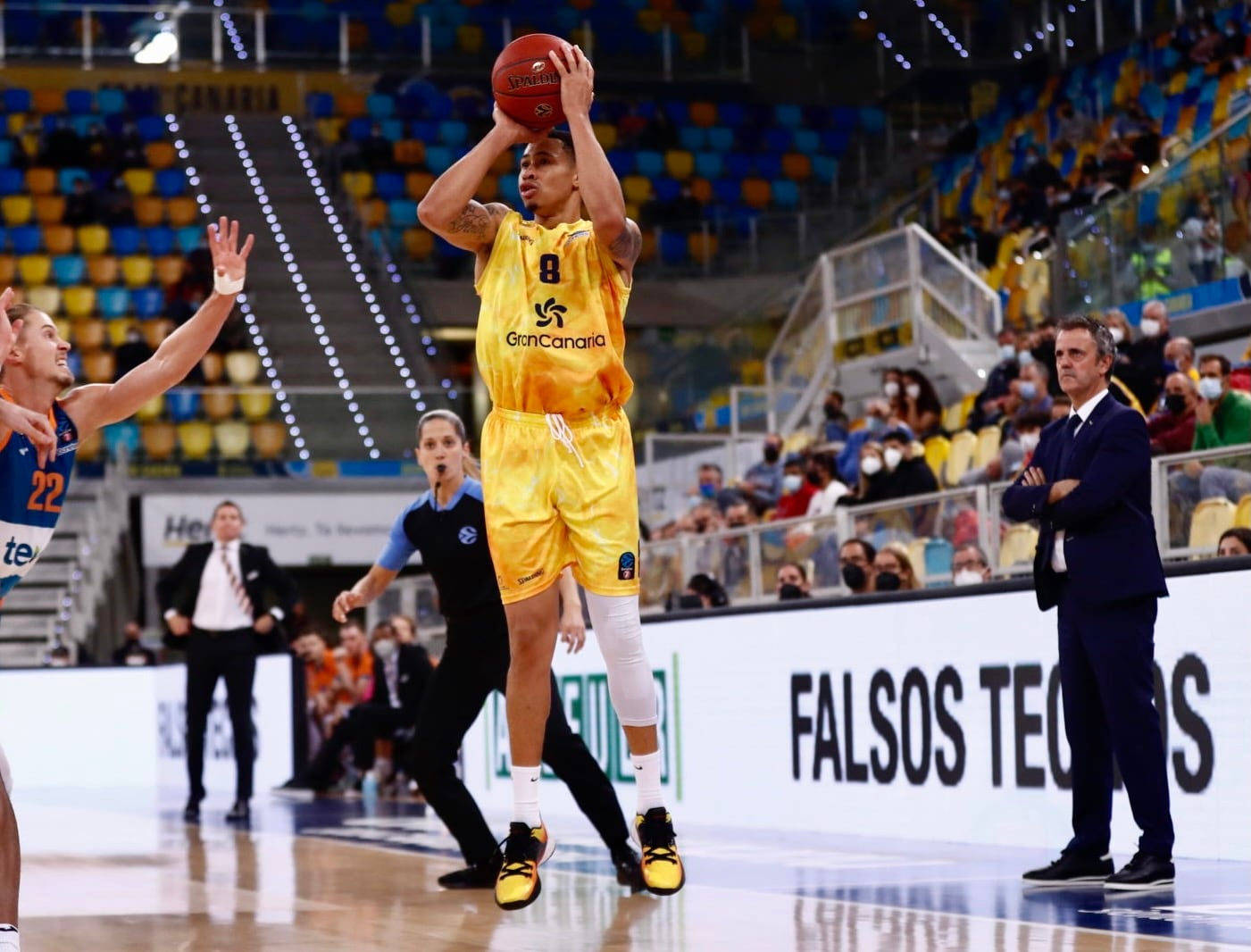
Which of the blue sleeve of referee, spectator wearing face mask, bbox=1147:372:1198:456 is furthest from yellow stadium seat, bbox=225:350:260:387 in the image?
the blue sleeve of referee

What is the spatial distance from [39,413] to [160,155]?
2366 centimetres

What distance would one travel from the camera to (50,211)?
26.4 metres

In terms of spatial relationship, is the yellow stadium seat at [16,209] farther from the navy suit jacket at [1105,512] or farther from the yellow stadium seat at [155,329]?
the navy suit jacket at [1105,512]

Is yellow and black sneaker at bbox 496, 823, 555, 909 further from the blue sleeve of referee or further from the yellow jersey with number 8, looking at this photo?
the blue sleeve of referee

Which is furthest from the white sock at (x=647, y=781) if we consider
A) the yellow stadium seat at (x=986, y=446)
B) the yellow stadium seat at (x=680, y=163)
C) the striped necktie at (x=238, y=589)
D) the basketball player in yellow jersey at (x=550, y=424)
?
the yellow stadium seat at (x=680, y=163)

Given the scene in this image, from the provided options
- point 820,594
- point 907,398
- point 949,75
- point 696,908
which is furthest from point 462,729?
point 949,75

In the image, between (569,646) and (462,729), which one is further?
(462,729)

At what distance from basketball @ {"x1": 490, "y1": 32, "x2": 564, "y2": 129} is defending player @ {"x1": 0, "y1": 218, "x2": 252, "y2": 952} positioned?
2.76ft

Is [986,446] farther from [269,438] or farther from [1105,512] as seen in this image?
[269,438]

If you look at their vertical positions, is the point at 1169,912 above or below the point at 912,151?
below

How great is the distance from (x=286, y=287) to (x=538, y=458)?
67.3 feet

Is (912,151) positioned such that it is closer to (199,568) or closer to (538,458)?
(199,568)

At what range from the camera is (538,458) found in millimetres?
5742

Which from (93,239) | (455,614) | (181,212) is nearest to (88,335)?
(93,239)
